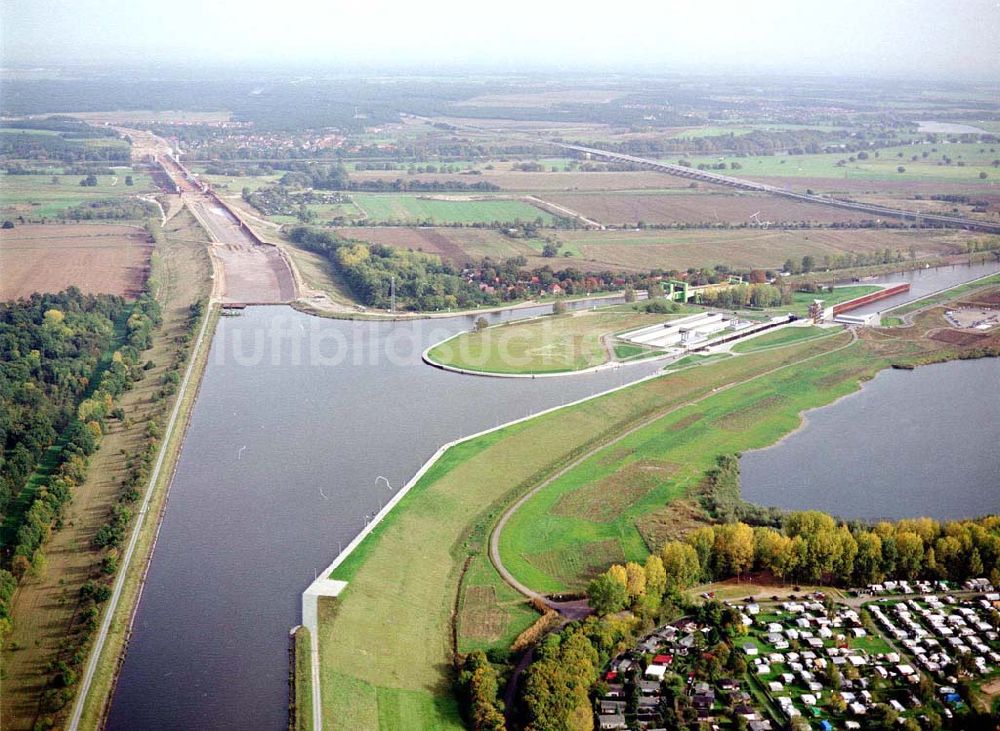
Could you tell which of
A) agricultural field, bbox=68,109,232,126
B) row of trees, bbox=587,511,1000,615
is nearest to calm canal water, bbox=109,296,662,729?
row of trees, bbox=587,511,1000,615

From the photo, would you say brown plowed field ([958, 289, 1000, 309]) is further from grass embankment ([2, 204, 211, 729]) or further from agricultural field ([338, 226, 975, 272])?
grass embankment ([2, 204, 211, 729])

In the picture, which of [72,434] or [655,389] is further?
[655,389]

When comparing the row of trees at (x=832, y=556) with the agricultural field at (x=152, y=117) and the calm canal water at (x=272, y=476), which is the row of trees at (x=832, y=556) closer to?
the calm canal water at (x=272, y=476)

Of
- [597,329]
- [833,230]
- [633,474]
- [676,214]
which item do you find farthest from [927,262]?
[633,474]

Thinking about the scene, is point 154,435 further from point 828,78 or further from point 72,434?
point 828,78

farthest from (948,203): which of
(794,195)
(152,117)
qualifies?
(152,117)

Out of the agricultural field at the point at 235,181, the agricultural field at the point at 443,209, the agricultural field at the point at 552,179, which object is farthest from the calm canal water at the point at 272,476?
the agricultural field at the point at 552,179

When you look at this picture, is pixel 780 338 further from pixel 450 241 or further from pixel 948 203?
pixel 948 203
